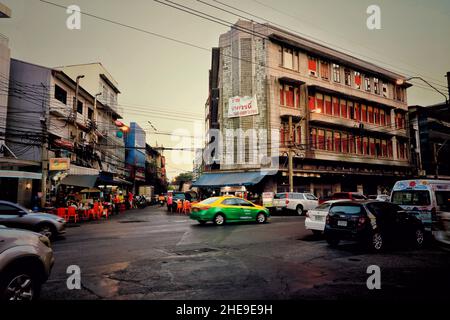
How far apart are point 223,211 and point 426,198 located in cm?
896

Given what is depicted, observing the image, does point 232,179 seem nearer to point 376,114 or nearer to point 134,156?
point 376,114

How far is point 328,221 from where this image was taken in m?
10.4

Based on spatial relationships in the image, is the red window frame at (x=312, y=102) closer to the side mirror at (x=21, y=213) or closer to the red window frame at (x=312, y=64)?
the red window frame at (x=312, y=64)

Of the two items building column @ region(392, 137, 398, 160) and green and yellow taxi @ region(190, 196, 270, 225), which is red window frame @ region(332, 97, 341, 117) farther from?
green and yellow taxi @ region(190, 196, 270, 225)

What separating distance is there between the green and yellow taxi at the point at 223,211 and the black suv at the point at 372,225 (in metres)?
6.66

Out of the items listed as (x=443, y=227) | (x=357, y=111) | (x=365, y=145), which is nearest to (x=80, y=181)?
(x=443, y=227)

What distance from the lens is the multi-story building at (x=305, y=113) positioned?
30.8 meters

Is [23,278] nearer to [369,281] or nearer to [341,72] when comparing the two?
[369,281]

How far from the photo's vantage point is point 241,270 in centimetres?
682

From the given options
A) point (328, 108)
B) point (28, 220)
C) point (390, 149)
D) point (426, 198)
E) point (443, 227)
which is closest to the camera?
point (443, 227)

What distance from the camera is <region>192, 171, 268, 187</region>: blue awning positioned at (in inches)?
1124

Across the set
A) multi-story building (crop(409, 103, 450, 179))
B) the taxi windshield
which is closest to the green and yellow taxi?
the taxi windshield
